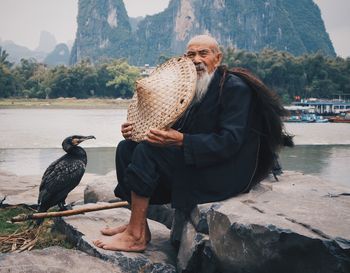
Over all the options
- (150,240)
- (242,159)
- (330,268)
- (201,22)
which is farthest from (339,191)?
(201,22)

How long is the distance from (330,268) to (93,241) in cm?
122

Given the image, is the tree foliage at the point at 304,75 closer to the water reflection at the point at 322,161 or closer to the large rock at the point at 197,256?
the water reflection at the point at 322,161

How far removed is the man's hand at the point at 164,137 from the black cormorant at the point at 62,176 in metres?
1.48

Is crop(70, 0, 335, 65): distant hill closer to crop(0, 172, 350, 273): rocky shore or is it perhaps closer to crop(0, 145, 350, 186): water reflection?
crop(0, 145, 350, 186): water reflection

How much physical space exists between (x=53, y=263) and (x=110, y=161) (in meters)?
8.76

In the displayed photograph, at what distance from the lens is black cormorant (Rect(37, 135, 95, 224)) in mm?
3561

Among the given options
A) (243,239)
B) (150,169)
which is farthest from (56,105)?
(243,239)

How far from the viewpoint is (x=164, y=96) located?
7.95 ft

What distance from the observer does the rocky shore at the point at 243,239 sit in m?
1.97

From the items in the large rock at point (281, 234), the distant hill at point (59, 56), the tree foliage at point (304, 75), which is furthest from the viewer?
the distant hill at point (59, 56)

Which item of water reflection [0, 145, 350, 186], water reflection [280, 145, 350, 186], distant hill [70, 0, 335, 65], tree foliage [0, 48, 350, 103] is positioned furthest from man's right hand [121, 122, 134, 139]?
distant hill [70, 0, 335, 65]

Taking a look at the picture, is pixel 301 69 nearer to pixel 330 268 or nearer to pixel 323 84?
pixel 323 84

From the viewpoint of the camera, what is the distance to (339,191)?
2758 mm

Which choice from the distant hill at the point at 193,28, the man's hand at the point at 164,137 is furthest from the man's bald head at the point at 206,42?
the distant hill at the point at 193,28
